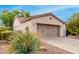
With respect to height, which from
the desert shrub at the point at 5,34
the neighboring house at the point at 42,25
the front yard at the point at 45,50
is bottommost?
the front yard at the point at 45,50

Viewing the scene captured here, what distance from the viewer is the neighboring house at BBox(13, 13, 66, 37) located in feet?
7.67

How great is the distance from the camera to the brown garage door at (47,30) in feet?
7.82

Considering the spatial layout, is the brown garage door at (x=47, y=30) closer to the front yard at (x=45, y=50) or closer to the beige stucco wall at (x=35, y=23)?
the beige stucco wall at (x=35, y=23)

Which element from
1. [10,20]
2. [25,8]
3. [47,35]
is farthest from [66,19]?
[10,20]

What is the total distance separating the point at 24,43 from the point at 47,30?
1.14 feet

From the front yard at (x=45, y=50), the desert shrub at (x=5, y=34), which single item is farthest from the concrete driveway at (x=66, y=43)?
the desert shrub at (x=5, y=34)

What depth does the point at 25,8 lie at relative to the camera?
7.64 feet

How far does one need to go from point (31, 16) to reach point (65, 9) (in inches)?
16.9

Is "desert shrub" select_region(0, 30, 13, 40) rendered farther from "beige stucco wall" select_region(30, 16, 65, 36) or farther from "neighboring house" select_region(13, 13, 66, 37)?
"beige stucco wall" select_region(30, 16, 65, 36)

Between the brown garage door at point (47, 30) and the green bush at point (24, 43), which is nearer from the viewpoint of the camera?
the green bush at point (24, 43)

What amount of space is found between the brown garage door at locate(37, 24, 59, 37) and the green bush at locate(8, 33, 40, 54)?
120mm
